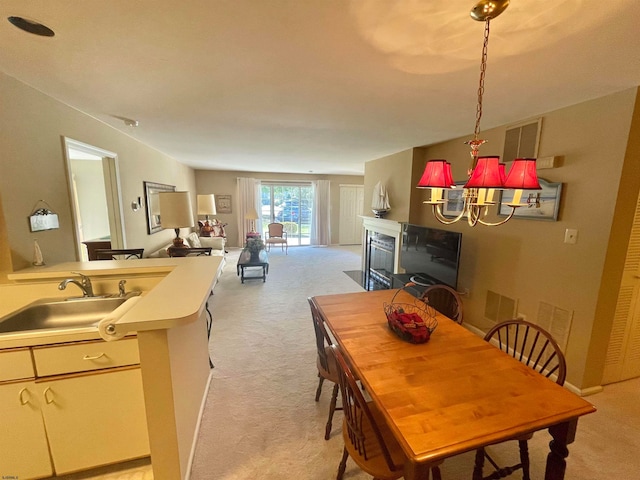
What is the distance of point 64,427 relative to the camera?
1351mm

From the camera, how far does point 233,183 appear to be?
7.50 metres

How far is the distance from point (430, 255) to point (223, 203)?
6.05m

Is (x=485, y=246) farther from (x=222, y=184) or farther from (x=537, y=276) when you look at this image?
(x=222, y=184)

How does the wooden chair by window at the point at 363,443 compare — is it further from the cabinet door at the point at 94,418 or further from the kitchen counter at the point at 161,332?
the cabinet door at the point at 94,418

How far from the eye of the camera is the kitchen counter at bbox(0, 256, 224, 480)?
46.7 inches

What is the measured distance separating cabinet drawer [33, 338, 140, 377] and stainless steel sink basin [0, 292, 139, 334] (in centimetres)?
38

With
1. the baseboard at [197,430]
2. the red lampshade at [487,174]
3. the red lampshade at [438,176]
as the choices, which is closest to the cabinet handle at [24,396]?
the baseboard at [197,430]

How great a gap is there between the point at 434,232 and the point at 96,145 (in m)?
3.79

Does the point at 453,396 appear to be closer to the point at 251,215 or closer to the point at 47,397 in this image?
the point at 47,397

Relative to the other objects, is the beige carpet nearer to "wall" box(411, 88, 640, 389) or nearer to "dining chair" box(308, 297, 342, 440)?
"dining chair" box(308, 297, 342, 440)

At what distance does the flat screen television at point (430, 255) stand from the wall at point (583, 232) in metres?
0.50

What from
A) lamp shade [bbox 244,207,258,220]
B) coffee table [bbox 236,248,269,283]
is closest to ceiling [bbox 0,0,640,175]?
coffee table [bbox 236,248,269,283]

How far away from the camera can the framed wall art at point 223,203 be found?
746 cm

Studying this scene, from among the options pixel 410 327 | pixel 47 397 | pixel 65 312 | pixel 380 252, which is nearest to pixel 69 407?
pixel 47 397
